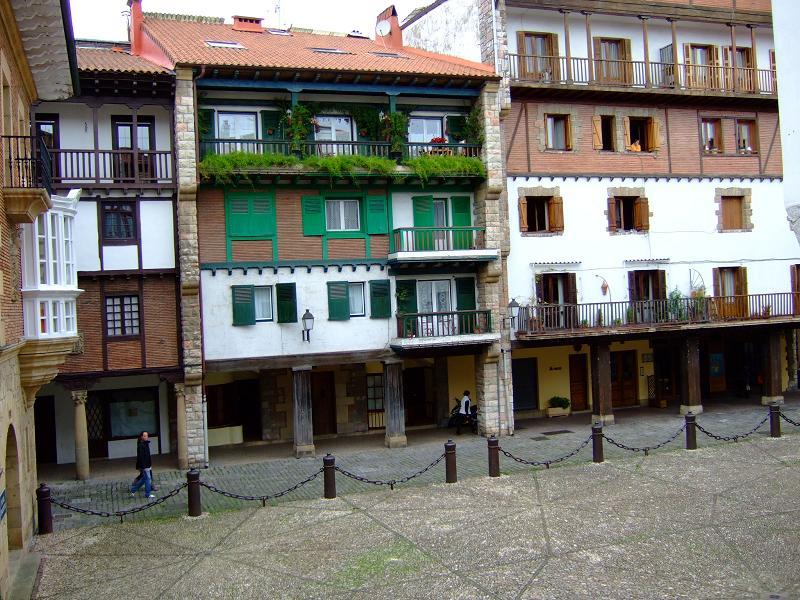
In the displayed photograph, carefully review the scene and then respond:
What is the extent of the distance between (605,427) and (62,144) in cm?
1821

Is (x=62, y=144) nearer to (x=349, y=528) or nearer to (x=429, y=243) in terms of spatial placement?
(x=429, y=243)

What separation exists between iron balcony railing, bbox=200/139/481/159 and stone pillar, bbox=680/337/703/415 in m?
9.88

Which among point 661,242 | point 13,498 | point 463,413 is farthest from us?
point 661,242

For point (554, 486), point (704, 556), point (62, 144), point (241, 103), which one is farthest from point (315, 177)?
point (704, 556)

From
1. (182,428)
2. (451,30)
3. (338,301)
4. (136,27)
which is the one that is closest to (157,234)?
(182,428)

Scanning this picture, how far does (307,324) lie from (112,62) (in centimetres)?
880

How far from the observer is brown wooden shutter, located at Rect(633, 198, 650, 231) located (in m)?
26.6

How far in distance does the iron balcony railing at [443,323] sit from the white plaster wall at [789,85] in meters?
12.8

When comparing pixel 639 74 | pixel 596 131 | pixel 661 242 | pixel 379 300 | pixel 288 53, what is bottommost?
pixel 379 300

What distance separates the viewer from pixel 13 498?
518 inches

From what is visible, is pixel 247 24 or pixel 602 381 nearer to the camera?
pixel 602 381

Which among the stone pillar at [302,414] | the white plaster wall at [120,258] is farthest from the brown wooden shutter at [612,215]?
the white plaster wall at [120,258]

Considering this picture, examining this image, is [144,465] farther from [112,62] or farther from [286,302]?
[112,62]

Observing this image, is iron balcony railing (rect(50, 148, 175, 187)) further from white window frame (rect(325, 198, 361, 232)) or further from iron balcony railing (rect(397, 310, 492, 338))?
iron balcony railing (rect(397, 310, 492, 338))
